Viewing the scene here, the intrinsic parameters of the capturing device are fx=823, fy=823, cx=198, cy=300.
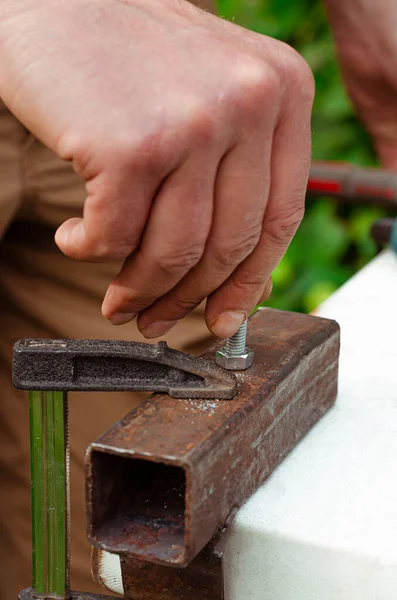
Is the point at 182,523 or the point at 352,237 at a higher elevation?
the point at 182,523

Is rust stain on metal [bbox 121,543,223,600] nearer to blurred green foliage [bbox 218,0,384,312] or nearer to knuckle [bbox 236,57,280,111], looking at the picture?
knuckle [bbox 236,57,280,111]

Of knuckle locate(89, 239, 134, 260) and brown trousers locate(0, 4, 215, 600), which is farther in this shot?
brown trousers locate(0, 4, 215, 600)

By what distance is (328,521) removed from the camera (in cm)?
86

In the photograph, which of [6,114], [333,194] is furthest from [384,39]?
[6,114]

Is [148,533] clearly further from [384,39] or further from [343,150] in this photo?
[343,150]

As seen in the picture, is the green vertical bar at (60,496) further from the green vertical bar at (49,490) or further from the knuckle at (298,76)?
the knuckle at (298,76)

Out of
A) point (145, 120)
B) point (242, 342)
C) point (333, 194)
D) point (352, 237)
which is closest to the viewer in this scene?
point (145, 120)

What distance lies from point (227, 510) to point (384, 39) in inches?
58.1

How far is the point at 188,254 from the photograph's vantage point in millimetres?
771

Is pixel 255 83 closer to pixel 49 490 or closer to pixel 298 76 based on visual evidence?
pixel 298 76

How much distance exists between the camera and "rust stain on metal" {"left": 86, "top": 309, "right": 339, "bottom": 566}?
Answer: 0.76 meters

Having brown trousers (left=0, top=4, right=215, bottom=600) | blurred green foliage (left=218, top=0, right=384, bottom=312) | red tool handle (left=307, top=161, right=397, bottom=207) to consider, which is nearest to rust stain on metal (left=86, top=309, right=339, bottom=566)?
brown trousers (left=0, top=4, right=215, bottom=600)

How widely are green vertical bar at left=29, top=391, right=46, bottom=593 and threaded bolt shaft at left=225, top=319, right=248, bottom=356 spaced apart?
8.5 inches

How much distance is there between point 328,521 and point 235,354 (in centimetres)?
21
